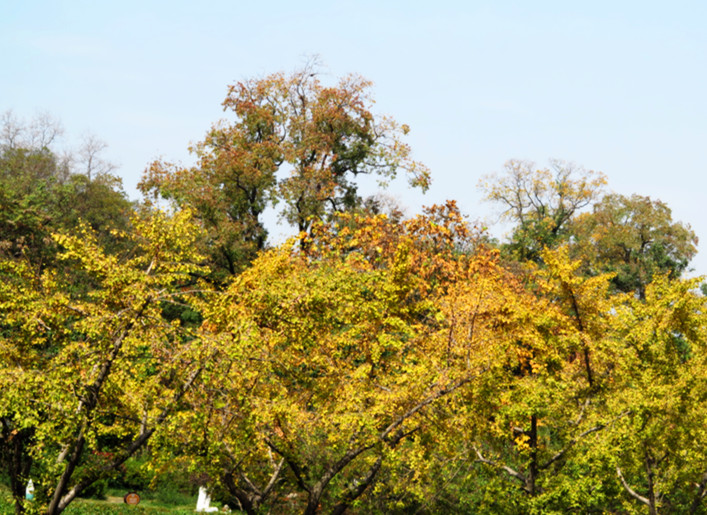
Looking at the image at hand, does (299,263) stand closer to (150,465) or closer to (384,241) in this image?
(384,241)

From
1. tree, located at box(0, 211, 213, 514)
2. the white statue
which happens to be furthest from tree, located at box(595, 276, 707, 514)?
the white statue

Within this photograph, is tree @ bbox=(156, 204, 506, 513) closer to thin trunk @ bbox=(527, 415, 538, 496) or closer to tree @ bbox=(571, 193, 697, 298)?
thin trunk @ bbox=(527, 415, 538, 496)

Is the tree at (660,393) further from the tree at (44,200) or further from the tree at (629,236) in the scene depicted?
the tree at (629,236)

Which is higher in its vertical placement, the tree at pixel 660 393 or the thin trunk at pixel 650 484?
the tree at pixel 660 393

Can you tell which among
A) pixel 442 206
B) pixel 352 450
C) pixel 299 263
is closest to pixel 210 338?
pixel 352 450

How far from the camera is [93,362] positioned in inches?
354

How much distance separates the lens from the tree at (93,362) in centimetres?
818

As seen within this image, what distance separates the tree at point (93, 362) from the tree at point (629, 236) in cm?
3788

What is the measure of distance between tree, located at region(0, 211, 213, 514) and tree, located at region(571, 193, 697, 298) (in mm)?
37877

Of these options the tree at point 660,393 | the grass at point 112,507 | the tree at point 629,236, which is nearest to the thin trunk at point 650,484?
the tree at point 660,393

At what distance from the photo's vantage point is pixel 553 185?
45.1 metres

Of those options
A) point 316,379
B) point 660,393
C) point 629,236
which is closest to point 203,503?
point 316,379

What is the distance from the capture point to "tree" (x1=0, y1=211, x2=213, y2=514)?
818 cm

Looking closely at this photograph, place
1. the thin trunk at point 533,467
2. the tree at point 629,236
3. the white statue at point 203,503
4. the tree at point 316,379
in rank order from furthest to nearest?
1. the tree at point 629,236
2. the white statue at point 203,503
3. the thin trunk at point 533,467
4. the tree at point 316,379
